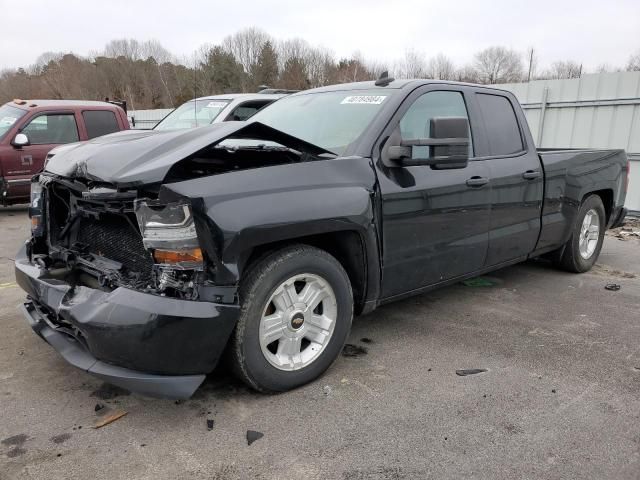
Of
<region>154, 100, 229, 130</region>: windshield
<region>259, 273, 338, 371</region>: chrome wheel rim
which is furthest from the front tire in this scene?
<region>154, 100, 229, 130</region>: windshield

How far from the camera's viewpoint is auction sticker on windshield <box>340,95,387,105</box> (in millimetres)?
3488

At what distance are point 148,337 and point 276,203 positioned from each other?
889mm

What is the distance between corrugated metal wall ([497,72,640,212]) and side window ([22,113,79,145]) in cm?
851

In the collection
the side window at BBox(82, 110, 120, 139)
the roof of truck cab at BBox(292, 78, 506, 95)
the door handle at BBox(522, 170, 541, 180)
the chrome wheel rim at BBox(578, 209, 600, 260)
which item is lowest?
the chrome wheel rim at BBox(578, 209, 600, 260)

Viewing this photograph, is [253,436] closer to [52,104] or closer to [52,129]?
[52,129]

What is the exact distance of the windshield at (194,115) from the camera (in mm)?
8144

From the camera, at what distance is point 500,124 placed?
426cm

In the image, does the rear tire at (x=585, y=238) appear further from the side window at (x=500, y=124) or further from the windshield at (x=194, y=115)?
the windshield at (x=194, y=115)

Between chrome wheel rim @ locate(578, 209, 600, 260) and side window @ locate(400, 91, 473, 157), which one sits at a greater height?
side window @ locate(400, 91, 473, 157)

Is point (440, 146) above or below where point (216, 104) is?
below

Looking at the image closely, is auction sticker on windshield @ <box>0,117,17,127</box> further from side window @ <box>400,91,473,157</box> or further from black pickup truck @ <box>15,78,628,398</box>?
side window @ <box>400,91,473,157</box>

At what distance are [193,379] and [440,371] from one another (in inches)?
61.0

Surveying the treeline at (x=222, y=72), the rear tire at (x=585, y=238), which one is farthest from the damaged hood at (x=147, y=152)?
the treeline at (x=222, y=72)

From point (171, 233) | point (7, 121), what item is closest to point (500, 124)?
point (171, 233)
